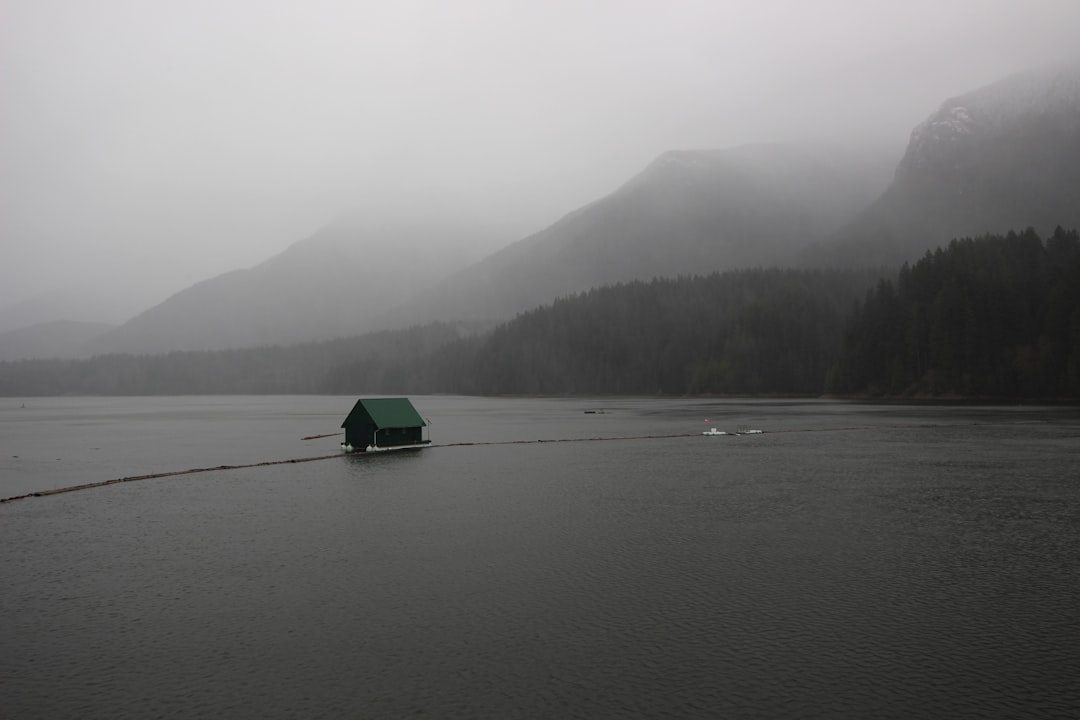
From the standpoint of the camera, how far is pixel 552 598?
1761 cm

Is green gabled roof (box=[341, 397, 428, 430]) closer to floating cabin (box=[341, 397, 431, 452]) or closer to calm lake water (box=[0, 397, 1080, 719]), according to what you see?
floating cabin (box=[341, 397, 431, 452])

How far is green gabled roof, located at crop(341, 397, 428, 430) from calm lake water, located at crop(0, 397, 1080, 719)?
855 inches

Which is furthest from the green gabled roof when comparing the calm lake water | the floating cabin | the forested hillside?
the forested hillside

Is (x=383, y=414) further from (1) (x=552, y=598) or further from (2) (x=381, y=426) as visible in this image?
(1) (x=552, y=598)

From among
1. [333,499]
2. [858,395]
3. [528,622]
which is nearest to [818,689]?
[528,622]

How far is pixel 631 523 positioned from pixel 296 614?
14185 mm

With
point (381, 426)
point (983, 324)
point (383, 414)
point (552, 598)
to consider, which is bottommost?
point (552, 598)

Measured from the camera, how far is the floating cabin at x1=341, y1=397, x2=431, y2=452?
202 feet

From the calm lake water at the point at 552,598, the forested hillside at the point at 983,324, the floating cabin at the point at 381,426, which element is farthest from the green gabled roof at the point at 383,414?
the forested hillside at the point at 983,324

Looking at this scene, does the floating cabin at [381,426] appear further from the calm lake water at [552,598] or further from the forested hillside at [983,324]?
the forested hillside at [983,324]

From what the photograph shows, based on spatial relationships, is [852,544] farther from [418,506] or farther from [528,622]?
[418,506]

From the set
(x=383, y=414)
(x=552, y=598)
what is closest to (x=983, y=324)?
(x=383, y=414)

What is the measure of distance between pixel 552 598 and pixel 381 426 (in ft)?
154

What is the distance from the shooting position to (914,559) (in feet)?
68.3
